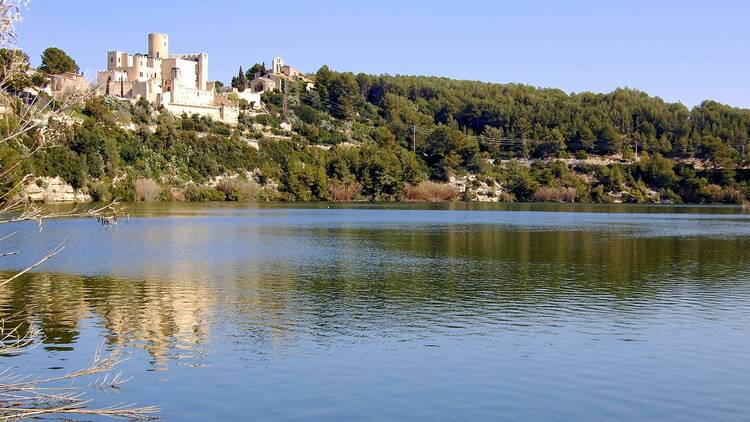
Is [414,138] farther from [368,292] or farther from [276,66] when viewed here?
[368,292]

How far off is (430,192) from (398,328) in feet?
354

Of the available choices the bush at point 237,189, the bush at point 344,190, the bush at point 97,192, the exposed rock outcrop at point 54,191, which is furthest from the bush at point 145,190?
the bush at point 344,190

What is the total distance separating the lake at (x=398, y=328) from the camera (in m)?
15.2

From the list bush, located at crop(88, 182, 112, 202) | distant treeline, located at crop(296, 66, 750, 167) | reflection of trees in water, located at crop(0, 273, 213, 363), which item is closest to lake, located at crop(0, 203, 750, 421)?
reflection of trees in water, located at crop(0, 273, 213, 363)

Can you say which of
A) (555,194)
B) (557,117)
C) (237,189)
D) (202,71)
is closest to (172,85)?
(202,71)

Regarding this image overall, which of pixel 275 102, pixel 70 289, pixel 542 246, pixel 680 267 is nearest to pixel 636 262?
pixel 680 267

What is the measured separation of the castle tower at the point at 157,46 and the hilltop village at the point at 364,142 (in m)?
0.24

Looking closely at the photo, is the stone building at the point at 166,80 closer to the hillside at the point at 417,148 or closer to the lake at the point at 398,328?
the hillside at the point at 417,148

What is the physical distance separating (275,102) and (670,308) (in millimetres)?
133305

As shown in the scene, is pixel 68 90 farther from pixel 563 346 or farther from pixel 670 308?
pixel 670 308

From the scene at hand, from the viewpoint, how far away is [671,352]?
62.8ft

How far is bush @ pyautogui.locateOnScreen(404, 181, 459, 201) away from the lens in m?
127

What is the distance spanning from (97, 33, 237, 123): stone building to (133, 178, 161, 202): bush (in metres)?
24.8

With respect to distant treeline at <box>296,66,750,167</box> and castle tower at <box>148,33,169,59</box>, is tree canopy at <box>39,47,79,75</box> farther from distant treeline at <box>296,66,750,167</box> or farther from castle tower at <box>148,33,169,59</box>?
distant treeline at <box>296,66,750,167</box>
